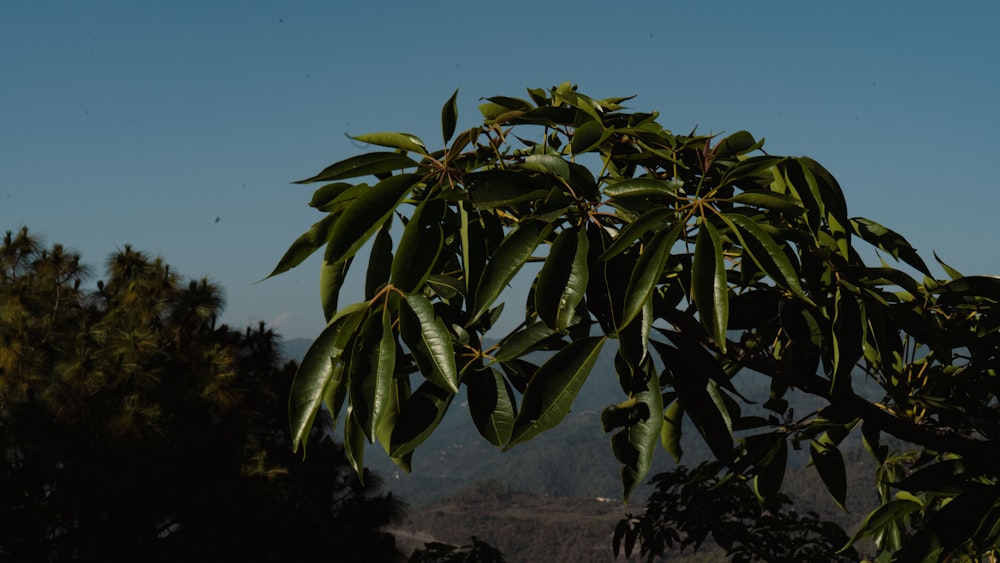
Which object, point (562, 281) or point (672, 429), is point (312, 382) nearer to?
point (562, 281)

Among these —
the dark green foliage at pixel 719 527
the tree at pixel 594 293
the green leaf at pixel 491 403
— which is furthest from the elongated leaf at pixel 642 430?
the dark green foliage at pixel 719 527

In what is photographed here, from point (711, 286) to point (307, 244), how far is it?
2.12ft

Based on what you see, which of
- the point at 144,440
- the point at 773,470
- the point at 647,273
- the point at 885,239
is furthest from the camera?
the point at 144,440

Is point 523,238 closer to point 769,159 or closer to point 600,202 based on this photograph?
point 600,202

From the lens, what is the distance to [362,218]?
3.83ft

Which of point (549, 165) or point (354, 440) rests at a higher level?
point (549, 165)

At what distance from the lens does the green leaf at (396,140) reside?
1354 mm

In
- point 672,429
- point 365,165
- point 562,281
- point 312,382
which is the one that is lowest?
point 672,429

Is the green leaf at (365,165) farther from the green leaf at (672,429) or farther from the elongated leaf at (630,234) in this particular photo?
the green leaf at (672,429)

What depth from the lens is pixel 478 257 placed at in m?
1.28

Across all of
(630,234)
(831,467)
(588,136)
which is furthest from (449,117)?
(831,467)

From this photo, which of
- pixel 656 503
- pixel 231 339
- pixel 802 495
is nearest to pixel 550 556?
pixel 802 495

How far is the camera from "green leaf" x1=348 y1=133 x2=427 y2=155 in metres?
1.35

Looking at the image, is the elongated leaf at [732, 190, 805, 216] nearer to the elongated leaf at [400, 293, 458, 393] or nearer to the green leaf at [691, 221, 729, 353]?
the green leaf at [691, 221, 729, 353]
